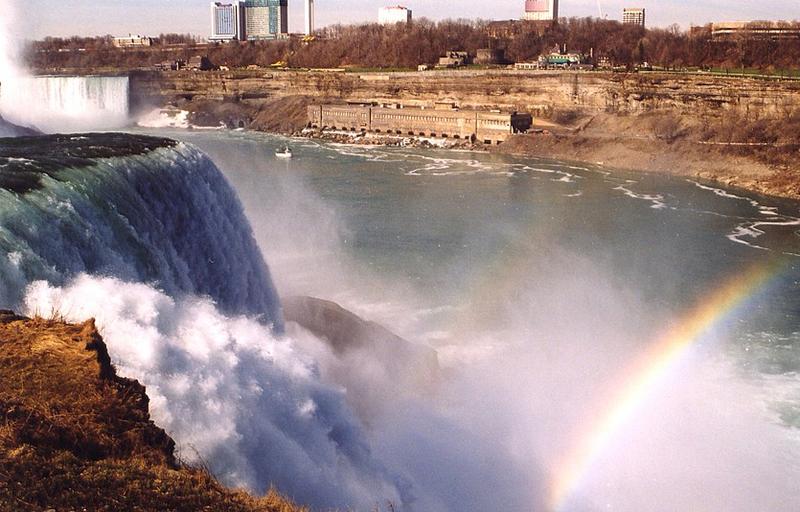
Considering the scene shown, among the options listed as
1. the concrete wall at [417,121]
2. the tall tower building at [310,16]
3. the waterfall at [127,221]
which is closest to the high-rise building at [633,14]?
the tall tower building at [310,16]

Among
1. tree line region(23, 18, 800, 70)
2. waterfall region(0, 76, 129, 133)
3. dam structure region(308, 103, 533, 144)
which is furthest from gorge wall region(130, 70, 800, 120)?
tree line region(23, 18, 800, 70)

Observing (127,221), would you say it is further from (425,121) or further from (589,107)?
(589,107)

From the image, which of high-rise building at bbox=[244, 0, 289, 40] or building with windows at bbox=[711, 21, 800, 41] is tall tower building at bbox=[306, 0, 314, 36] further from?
building with windows at bbox=[711, 21, 800, 41]

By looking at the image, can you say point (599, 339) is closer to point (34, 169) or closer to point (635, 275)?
point (635, 275)

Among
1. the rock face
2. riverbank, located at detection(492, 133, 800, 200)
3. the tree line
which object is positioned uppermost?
the tree line

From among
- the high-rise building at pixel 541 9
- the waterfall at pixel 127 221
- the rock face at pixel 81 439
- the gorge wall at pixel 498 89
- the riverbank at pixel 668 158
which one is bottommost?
the riverbank at pixel 668 158

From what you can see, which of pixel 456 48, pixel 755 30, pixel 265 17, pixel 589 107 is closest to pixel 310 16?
pixel 265 17

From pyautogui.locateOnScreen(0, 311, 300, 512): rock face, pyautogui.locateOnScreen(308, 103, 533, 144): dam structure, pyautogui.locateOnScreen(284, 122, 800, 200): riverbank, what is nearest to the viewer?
pyautogui.locateOnScreen(0, 311, 300, 512): rock face

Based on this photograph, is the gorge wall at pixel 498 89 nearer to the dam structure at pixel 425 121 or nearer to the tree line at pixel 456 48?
the dam structure at pixel 425 121
